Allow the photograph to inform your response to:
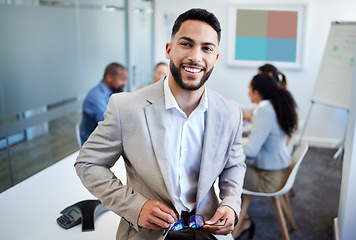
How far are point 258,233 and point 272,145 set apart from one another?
760 mm

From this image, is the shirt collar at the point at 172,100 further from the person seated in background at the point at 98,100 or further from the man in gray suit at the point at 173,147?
the person seated in background at the point at 98,100

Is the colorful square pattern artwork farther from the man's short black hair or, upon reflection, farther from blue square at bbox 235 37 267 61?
the man's short black hair

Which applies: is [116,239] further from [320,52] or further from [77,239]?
[320,52]

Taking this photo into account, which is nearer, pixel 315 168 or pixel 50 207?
pixel 50 207

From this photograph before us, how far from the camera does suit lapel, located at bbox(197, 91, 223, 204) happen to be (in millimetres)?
1229

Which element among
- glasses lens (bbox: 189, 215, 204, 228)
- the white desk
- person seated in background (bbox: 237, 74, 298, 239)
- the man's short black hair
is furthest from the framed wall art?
glasses lens (bbox: 189, 215, 204, 228)

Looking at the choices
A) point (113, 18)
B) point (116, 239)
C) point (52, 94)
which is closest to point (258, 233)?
point (116, 239)

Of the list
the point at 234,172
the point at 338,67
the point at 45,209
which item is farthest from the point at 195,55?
the point at 338,67

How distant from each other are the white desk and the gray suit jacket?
0.28 meters

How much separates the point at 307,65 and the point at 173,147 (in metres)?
4.41

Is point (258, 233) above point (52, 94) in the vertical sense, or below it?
below

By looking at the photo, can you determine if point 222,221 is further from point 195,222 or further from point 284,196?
point 284,196

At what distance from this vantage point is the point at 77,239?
1387mm

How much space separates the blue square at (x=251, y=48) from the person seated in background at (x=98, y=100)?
2.44 meters
